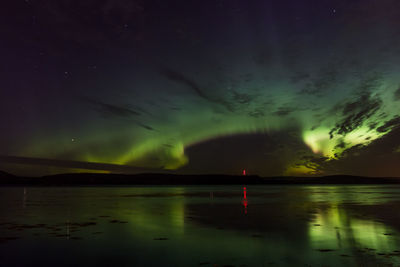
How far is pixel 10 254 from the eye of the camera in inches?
554

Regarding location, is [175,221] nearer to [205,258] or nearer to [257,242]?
[257,242]

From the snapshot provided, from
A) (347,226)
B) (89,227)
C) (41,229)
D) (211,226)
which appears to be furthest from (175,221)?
(347,226)

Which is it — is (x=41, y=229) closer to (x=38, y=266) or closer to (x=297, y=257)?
(x=38, y=266)

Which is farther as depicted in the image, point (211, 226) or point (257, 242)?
point (211, 226)

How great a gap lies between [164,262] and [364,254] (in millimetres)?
8154

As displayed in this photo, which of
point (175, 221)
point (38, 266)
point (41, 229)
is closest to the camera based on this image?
point (38, 266)

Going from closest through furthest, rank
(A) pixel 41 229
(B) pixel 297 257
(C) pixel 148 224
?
(B) pixel 297 257, (A) pixel 41 229, (C) pixel 148 224

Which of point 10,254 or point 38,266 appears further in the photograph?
point 10,254

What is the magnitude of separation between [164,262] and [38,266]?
15.5ft

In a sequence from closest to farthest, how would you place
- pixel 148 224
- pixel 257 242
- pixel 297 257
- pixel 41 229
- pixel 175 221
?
pixel 297 257
pixel 257 242
pixel 41 229
pixel 148 224
pixel 175 221

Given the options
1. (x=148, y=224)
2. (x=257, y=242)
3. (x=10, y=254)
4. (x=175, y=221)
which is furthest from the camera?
(x=175, y=221)

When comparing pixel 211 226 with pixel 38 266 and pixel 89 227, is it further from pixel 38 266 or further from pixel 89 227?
pixel 38 266

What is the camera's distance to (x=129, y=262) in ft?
41.9

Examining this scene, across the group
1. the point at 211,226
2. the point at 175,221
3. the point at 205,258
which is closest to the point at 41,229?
the point at 175,221
